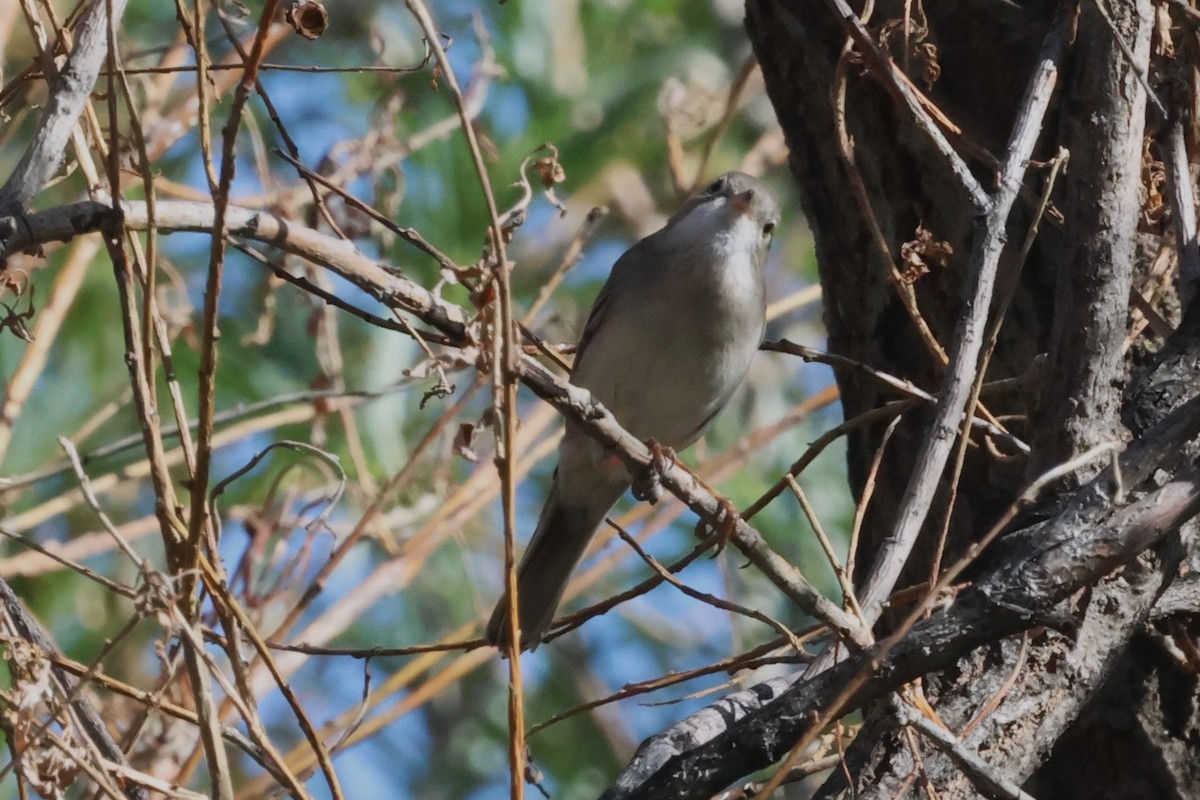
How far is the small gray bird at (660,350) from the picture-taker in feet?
13.8

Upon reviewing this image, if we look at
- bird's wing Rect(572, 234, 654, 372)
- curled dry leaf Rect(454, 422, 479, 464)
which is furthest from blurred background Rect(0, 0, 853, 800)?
curled dry leaf Rect(454, 422, 479, 464)

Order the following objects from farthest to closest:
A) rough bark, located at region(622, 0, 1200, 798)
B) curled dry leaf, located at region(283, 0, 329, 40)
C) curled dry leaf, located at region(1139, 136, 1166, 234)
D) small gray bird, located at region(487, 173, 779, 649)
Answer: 1. small gray bird, located at region(487, 173, 779, 649)
2. curled dry leaf, located at region(1139, 136, 1166, 234)
3. rough bark, located at region(622, 0, 1200, 798)
4. curled dry leaf, located at region(283, 0, 329, 40)

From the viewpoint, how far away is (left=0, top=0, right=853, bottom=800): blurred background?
179 inches

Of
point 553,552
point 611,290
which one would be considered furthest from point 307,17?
point 553,552

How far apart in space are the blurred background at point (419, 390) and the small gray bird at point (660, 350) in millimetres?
288

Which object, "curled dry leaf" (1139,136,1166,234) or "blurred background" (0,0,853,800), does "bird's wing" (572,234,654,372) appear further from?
"curled dry leaf" (1139,136,1166,234)

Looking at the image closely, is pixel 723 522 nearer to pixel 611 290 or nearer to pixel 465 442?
pixel 465 442

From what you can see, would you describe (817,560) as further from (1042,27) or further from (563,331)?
(1042,27)

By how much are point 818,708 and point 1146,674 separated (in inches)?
51.3

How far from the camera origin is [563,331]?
19.7ft

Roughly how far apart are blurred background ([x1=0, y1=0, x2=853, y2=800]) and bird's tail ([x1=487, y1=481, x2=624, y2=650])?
9.6 inches

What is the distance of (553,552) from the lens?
15.1ft

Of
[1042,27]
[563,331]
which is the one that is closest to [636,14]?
[563,331]

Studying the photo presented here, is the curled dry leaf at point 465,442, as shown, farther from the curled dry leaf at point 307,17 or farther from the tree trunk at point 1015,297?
the tree trunk at point 1015,297
